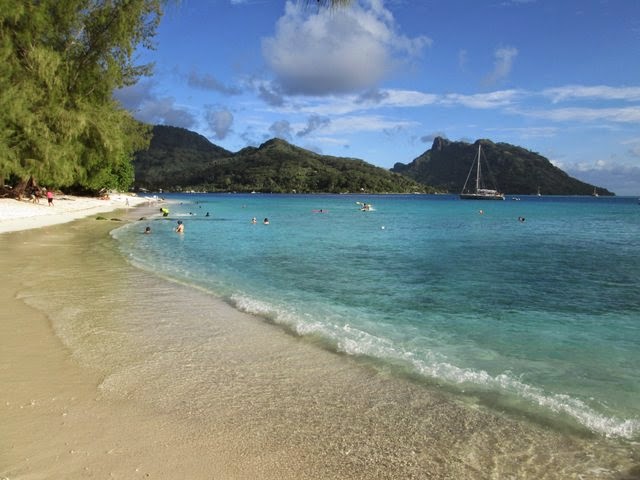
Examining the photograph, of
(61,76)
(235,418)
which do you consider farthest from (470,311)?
(61,76)

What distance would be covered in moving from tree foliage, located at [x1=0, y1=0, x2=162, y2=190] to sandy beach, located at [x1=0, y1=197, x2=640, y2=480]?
118 ft

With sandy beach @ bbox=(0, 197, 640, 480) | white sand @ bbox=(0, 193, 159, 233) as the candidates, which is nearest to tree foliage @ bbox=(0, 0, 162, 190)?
white sand @ bbox=(0, 193, 159, 233)

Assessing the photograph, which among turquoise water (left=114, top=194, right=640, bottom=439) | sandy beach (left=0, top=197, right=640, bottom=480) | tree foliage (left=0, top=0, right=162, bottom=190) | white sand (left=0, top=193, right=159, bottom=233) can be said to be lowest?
white sand (left=0, top=193, right=159, bottom=233)

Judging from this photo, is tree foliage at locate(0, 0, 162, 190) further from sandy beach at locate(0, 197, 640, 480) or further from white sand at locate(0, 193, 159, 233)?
sandy beach at locate(0, 197, 640, 480)

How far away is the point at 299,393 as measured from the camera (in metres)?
6.86

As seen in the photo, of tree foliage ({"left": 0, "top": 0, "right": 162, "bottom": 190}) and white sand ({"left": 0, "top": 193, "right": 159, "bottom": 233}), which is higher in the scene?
tree foliage ({"left": 0, "top": 0, "right": 162, "bottom": 190})

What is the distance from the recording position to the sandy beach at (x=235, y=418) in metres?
4.86

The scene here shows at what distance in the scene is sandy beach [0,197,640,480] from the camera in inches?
191

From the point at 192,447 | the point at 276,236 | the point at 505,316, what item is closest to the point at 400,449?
the point at 192,447

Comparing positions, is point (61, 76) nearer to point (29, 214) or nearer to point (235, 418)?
point (29, 214)

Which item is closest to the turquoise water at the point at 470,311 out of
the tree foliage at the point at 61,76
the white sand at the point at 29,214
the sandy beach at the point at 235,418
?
the sandy beach at the point at 235,418

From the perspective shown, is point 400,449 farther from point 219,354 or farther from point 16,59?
point 16,59

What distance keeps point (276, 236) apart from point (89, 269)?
20.0m

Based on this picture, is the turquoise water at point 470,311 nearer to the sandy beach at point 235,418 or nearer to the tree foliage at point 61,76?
the sandy beach at point 235,418
